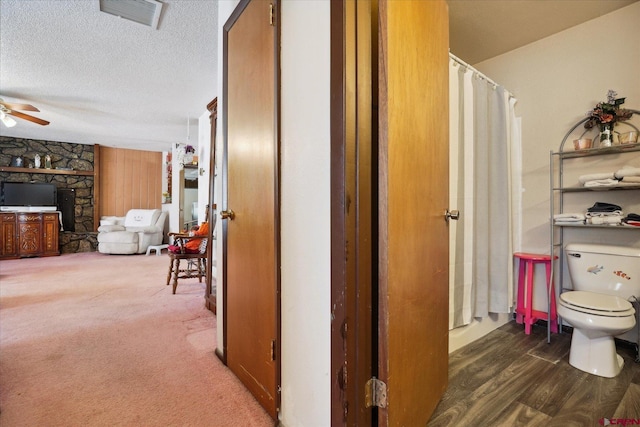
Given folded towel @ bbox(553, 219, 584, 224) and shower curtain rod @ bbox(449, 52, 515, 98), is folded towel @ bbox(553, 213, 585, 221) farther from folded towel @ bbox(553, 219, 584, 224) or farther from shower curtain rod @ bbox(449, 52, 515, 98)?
shower curtain rod @ bbox(449, 52, 515, 98)

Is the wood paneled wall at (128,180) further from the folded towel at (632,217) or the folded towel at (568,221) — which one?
the folded towel at (632,217)

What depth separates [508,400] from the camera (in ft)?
5.05

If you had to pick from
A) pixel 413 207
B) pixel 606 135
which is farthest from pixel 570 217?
pixel 413 207

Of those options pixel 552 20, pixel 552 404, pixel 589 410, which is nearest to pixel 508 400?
pixel 552 404

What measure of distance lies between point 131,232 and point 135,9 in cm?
523

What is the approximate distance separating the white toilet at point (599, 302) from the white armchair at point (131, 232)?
712cm

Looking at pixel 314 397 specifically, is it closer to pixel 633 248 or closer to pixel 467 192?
pixel 467 192

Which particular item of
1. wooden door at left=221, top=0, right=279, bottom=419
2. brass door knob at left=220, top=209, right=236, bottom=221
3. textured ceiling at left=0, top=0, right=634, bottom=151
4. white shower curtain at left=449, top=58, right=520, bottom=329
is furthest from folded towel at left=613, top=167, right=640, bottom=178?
brass door knob at left=220, top=209, right=236, bottom=221

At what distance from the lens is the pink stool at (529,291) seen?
241cm

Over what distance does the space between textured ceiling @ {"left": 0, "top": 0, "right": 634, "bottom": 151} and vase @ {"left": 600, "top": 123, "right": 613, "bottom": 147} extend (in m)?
0.74

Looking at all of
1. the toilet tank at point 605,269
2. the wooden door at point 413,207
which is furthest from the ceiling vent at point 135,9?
the toilet tank at point 605,269

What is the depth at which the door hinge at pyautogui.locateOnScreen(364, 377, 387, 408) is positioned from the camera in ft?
3.41

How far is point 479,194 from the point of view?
2.23 metres

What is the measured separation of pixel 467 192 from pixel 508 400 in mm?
1234
